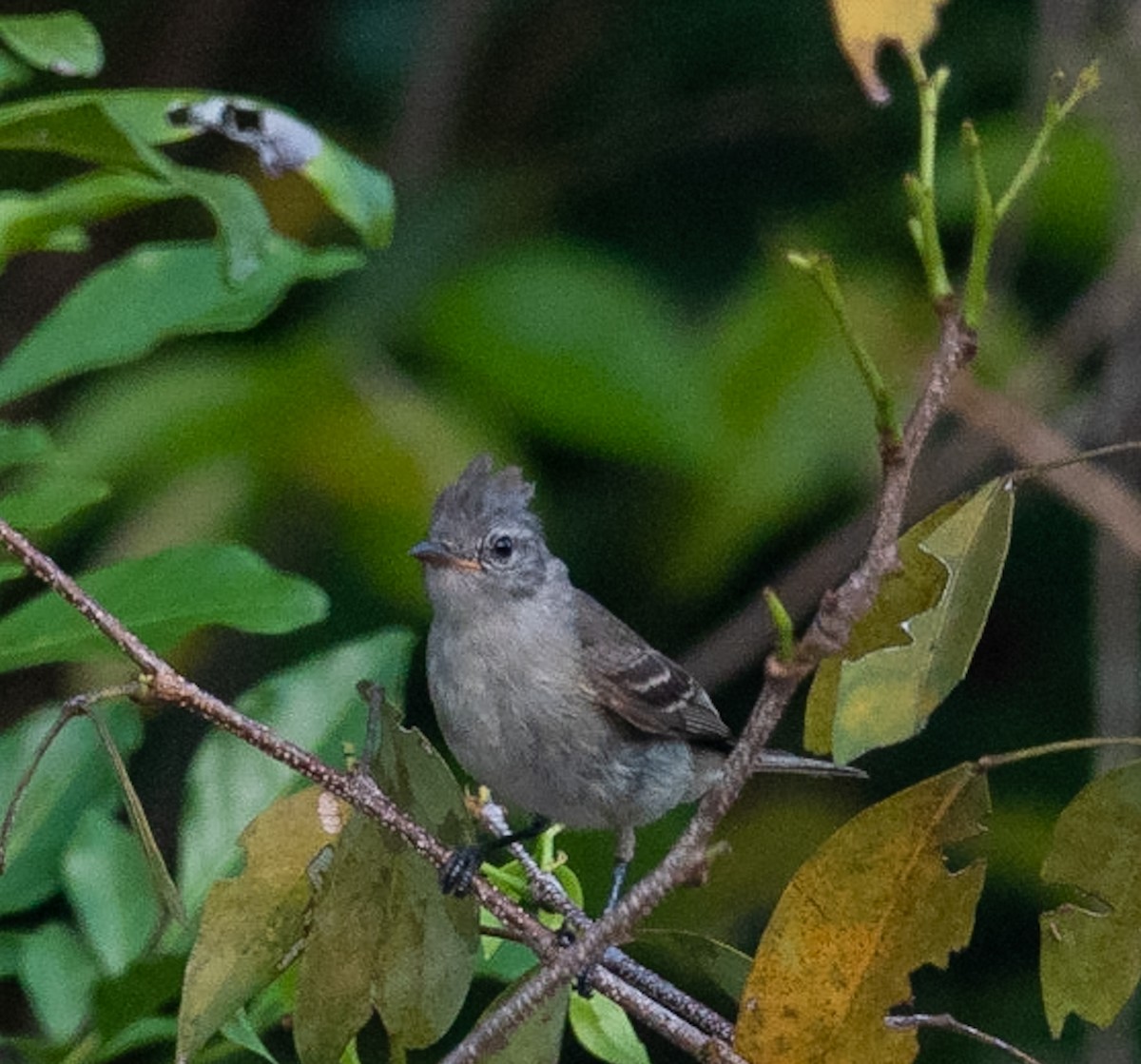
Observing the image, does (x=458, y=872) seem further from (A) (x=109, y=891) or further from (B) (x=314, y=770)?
(A) (x=109, y=891)

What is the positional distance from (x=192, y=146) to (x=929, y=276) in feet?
13.7

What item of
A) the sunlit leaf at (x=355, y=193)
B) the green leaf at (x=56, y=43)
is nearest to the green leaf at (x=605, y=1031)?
the sunlit leaf at (x=355, y=193)

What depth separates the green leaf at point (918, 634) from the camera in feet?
5.31

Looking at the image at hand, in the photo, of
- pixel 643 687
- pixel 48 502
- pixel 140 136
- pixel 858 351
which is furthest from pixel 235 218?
pixel 643 687

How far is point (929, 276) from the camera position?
4.73 feet

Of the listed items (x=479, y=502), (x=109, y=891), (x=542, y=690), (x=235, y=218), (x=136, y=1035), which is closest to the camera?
(x=235, y=218)

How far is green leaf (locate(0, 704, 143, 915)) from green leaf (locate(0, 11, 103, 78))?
82 cm

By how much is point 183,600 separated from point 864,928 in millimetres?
1019

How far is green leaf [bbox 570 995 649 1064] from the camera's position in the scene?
2.32 m

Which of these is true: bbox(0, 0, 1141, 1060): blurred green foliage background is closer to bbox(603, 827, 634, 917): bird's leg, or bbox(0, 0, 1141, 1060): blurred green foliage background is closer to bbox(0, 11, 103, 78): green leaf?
bbox(603, 827, 634, 917): bird's leg

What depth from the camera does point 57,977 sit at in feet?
8.34

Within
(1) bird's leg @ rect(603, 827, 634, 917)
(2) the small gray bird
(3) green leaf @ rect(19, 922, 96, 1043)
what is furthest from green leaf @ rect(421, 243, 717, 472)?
(3) green leaf @ rect(19, 922, 96, 1043)

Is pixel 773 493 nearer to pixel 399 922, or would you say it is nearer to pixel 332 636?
pixel 332 636

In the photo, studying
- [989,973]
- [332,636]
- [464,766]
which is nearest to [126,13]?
[332,636]
